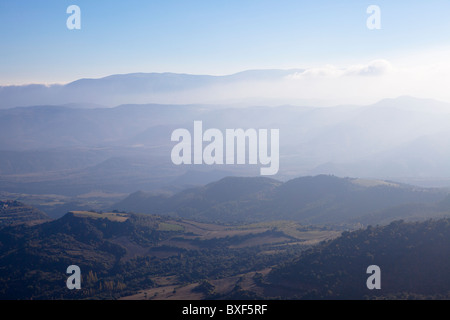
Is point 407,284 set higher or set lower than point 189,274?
higher

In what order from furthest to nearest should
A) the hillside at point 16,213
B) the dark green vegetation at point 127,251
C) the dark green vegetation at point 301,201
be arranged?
1. the hillside at point 16,213
2. the dark green vegetation at point 301,201
3. the dark green vegetation at point 127,251

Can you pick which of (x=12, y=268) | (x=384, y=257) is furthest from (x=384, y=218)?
(x=12, y=268)

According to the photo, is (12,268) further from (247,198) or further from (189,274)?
(247,198)

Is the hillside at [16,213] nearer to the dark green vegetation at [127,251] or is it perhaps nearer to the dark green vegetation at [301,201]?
the dark green vegetation at [127,251]

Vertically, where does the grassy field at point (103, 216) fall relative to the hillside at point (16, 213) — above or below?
above

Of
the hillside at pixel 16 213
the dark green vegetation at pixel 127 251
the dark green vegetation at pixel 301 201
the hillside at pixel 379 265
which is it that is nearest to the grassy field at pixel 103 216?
the dark green vegetation at pixel 127 251
